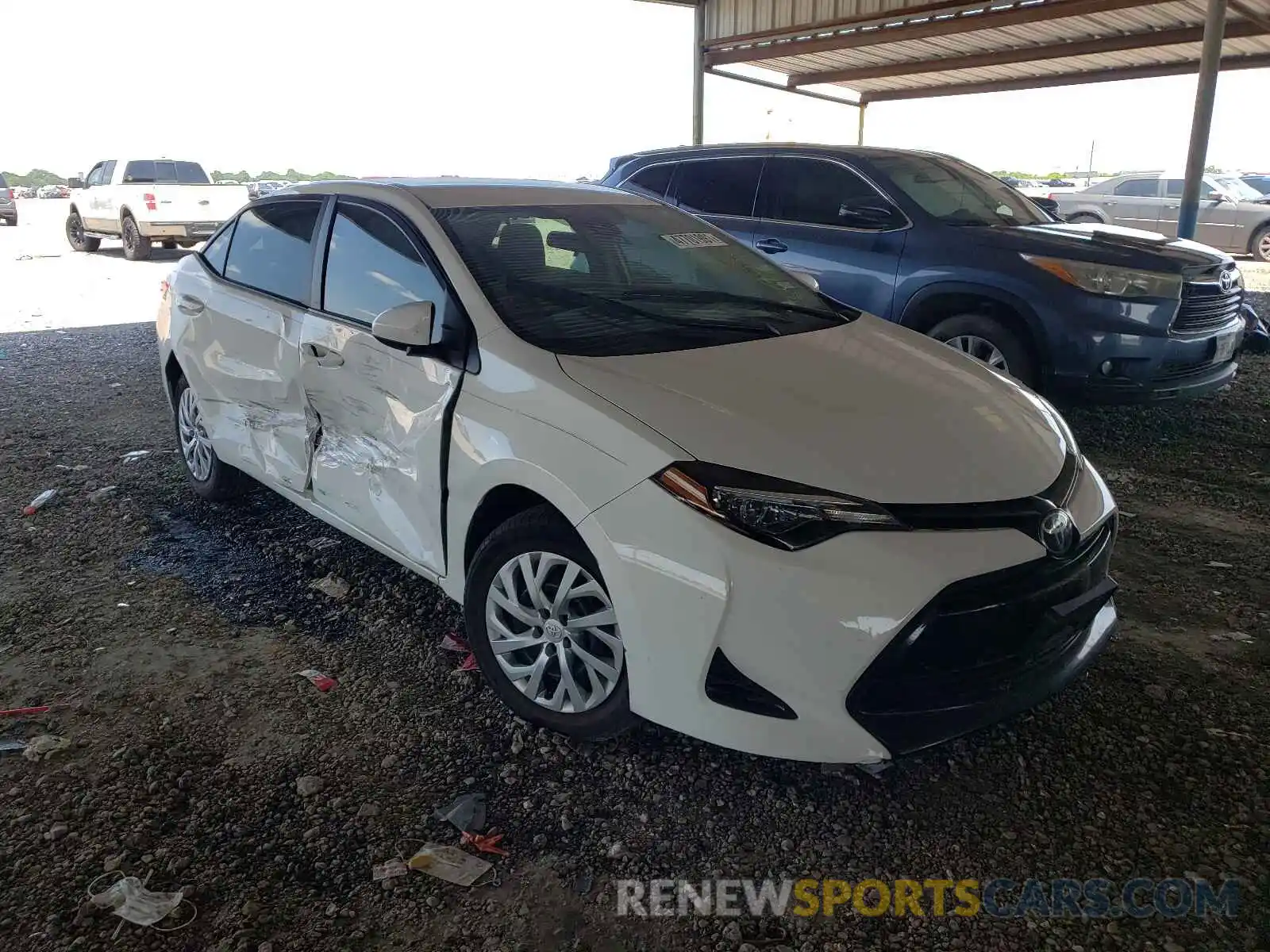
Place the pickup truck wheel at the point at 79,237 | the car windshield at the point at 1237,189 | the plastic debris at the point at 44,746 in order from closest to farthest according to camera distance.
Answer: the plastic debris at the point at 44,746, the car windshield at the point at 1237,189, the pickup truck wheel at the point at 79,237

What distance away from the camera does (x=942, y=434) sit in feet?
8.61

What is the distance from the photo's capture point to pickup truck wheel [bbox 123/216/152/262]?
16.8 m

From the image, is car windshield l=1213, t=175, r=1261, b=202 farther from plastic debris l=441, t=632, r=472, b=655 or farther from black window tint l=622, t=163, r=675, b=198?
plastic debris l=441, t=632, r=472, b=655

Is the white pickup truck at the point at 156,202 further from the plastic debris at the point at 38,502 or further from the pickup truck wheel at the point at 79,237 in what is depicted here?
the plastic debris at the point at 38,502

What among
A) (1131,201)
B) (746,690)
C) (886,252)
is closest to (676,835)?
(746,690)

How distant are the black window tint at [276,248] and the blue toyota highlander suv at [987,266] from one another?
359cm

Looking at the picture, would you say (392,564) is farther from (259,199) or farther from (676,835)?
(676,835)

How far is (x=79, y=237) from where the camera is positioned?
1919cm

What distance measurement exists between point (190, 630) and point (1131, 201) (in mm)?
19429

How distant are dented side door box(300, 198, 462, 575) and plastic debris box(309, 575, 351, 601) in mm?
416

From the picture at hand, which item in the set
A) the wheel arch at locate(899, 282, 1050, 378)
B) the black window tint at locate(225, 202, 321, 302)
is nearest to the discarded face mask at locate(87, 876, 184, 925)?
the black window tint at locate(225, 202, 321, 302)

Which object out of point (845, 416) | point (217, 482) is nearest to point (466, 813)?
point (845, 416)

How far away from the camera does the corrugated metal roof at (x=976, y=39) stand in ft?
39.3

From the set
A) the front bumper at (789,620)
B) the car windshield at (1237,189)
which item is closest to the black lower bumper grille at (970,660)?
the front bumper at (789,620)
